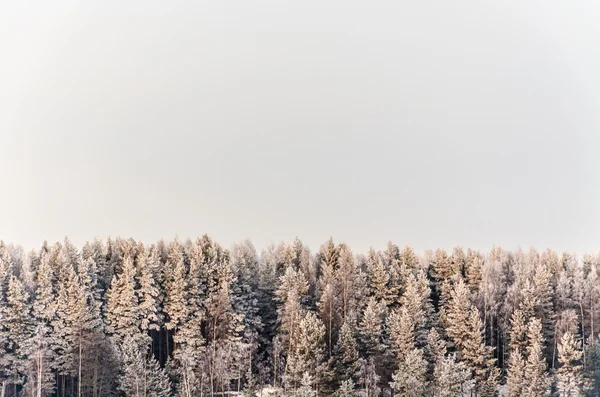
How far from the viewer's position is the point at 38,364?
58531mm

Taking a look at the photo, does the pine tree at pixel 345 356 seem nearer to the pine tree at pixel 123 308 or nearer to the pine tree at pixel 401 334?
the pine tree at pixel 401 334

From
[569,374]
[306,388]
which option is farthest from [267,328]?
[569,374]

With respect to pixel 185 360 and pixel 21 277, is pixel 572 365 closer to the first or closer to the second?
pixel 185 360

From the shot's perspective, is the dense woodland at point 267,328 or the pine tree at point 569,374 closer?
the dense woodland at point 267,328

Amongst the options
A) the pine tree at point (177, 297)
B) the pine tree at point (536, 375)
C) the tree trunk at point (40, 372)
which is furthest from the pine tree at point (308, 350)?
the tree trunk at point (40, 372)

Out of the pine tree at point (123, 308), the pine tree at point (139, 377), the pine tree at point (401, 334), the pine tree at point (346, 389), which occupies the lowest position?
the pine tree at point (346, 389)

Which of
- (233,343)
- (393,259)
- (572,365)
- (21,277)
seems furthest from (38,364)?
(572,365)

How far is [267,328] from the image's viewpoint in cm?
7662

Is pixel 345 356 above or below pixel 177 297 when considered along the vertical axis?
below

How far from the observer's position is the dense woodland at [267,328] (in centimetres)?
6178

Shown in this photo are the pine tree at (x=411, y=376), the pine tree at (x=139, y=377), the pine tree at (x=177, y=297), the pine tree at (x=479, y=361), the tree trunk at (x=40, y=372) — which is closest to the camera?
the tree trunk at (x=40, y=372)

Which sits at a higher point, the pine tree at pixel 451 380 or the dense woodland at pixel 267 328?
the dense woodland at pixel 267 328

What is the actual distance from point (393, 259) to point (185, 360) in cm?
3279

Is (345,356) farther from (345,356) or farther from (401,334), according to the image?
(401,334)
